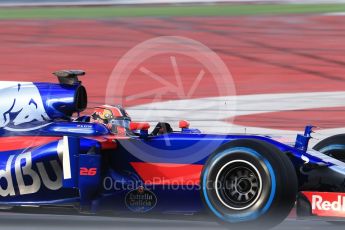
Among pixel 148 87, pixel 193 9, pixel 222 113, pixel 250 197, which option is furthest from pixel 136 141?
pixel 193 9

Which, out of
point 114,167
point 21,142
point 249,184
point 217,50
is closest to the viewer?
point 249,184

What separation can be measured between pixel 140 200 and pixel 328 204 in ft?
4.92

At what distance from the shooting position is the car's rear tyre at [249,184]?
654cm

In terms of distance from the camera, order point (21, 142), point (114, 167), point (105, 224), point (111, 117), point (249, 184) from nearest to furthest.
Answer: point (249, 184) → point (114, 167) → point (21, 142) → point (105, 224) → point (111, 117)

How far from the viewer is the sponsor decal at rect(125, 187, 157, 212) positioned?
23.6 ft

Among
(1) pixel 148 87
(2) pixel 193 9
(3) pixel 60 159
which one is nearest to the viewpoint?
(3) pixel 60 159

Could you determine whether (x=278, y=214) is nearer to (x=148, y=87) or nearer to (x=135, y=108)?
(x=135, y=108)

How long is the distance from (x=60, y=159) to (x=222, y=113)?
765 centimetres

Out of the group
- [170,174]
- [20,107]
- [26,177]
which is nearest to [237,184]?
[170,174]

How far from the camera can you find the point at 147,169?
7.25m

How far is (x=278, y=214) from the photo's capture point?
21.5 feet

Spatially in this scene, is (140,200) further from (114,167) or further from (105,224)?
(105,224)

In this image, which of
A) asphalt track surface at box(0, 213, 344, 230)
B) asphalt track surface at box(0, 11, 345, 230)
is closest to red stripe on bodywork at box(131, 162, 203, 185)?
asphalt track surface at box(0, 213, 344, 230)

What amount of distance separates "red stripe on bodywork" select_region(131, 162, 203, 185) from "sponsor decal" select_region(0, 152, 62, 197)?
0.72 m
